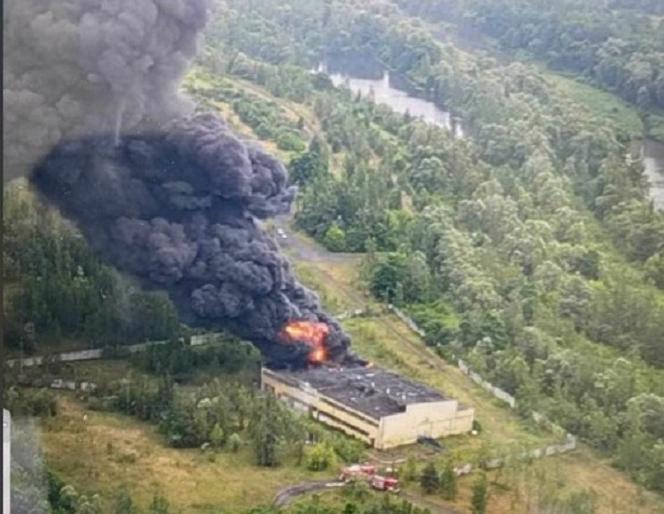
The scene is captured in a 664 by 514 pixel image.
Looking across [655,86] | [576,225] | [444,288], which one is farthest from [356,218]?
[655,86]

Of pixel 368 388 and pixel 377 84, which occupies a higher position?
pixel 377 84

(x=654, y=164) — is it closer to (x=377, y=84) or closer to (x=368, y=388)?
(x=377, y=84)

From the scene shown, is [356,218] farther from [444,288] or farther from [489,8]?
[489,8]

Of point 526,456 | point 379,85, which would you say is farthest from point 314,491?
point 379,85

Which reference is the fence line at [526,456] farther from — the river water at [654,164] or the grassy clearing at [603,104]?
the grassy clearing at [603,104]

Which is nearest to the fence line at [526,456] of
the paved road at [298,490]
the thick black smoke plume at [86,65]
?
the paved road at [298,490]

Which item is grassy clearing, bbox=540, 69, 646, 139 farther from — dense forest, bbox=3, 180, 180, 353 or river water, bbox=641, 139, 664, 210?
dense forest, bbox=3, 180, 180, 353

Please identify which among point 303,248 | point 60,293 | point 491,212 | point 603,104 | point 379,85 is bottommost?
point 60,293
